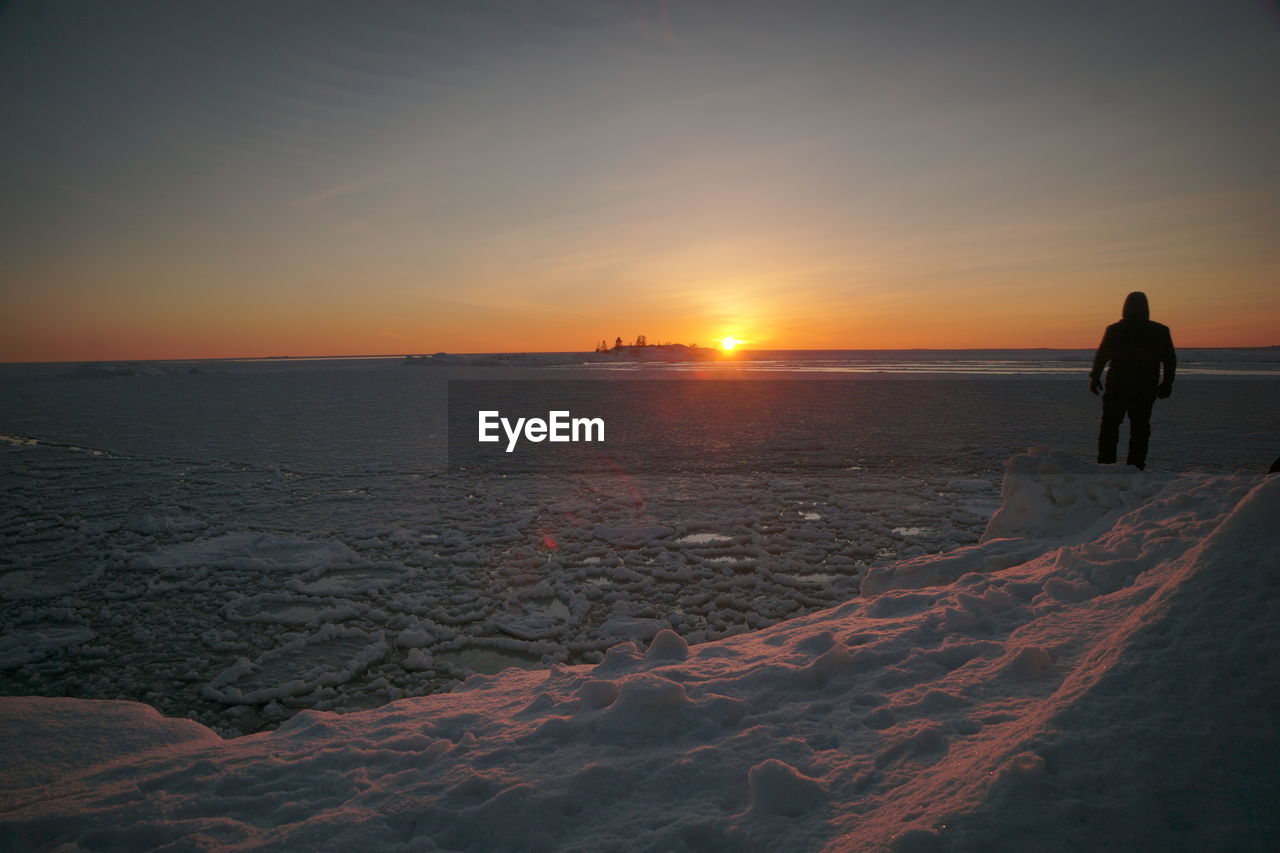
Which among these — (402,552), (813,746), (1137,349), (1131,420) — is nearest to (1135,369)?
(1137,349)

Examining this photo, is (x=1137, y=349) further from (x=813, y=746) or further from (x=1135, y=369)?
(x=813, y=746)

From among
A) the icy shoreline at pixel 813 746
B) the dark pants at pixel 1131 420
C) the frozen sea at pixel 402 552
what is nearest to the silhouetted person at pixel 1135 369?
the dark pants at pixel 1131 420

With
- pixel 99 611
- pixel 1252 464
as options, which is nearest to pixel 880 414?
pixel 1252 464

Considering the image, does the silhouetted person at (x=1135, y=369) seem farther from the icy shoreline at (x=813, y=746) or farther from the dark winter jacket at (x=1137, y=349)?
the icy shoreline at (x=813, y=746)

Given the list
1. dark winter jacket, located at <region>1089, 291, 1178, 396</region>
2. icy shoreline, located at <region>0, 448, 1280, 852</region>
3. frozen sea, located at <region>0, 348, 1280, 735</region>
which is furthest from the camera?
dark winter jacket, located at <region>1089, 291, 1178, 396</region>

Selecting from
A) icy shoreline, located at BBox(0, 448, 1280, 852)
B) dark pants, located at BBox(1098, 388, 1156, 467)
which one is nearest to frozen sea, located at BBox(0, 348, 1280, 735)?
icy shoreline, located at BBox(0, 448, 1280, 852)

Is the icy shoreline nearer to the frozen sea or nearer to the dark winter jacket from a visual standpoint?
the frozen sea

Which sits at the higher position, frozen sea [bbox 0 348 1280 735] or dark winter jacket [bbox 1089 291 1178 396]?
dark winter jacket [bbox 1089 291 1178 396]
